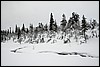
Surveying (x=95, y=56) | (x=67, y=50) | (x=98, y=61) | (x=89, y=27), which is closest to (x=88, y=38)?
(x=89, y=27)

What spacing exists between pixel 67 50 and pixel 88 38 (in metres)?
4.72

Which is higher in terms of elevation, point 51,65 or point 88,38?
point 88,38

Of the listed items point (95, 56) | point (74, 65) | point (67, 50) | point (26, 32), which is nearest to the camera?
point (74, 65)

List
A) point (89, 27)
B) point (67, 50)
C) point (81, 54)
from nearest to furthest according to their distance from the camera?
point (81, 54) → point (67, 50) → point (89, 27)

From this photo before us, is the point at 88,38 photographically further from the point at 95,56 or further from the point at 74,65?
the point at 74,65

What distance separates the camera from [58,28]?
23.5m

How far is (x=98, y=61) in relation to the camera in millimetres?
10828

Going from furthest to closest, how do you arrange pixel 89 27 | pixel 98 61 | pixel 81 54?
pixel 89 27
pixel 81 54
pixel 98 61

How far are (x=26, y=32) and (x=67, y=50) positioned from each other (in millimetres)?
16056

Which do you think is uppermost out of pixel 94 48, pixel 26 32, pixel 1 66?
pixel 26 32

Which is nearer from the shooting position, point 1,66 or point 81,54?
point 1,66

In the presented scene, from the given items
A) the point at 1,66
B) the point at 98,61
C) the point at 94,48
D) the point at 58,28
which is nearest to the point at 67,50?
the point at 94,48

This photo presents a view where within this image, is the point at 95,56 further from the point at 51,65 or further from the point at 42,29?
the point at 42,29

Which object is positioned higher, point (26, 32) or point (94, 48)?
point (26, 32)
